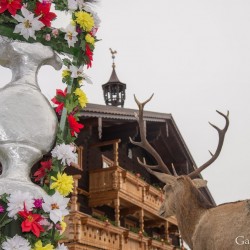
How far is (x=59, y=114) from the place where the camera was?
2479mm

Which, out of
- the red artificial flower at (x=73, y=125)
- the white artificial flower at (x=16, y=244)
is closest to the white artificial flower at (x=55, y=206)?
the white artificial flower at (x=16, y=244)

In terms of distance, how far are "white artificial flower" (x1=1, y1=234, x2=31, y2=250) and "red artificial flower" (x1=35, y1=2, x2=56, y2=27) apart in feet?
3.42

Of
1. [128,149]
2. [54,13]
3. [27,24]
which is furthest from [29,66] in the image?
[128,149]

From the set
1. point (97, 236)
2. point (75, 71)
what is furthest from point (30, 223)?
point (97, 236)

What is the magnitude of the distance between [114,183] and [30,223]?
14.8 m

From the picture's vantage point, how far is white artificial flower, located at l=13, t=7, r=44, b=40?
223cm

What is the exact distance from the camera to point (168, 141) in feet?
71.7

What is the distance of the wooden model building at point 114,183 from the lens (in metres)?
14.5

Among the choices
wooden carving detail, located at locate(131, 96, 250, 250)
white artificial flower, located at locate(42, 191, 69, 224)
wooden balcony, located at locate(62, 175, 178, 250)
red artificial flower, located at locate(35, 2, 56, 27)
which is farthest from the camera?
wooden balcony, located at locate(62, 175, 178, 250)

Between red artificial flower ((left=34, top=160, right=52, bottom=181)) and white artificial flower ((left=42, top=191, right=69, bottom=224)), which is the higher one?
red artificial flower ((left=34, top=160, right=52, bottom=181))

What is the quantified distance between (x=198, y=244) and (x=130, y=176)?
11.6 metres

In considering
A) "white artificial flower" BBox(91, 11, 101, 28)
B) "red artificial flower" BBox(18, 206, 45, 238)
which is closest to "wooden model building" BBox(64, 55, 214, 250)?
"white artificial flower" BBox(91, 11, 101, 28)

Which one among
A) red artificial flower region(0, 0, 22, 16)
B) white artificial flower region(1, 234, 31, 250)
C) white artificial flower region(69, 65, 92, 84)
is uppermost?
red artificial flower region(0, 0, 22, 16)

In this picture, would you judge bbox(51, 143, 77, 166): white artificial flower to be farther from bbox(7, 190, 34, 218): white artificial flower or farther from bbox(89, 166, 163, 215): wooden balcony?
bbox(89, 166, 163, 215): wooden balcony
